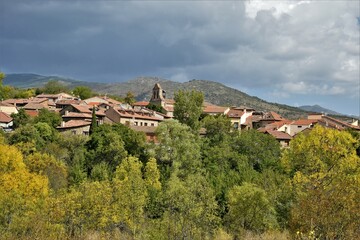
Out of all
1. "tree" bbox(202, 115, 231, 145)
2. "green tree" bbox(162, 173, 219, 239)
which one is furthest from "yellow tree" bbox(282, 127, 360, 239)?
"tree" bbox(202, 115, 231, 145)

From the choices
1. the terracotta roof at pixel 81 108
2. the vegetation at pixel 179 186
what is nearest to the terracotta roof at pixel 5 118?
the terracotta roof at pixel 81 108

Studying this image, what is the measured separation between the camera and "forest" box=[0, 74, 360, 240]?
2265cm

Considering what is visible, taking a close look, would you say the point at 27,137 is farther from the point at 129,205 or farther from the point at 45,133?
the point at 129,205

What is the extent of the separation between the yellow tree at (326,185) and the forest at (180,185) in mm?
76

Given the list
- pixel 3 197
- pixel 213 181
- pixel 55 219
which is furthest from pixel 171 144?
pixel 55 219

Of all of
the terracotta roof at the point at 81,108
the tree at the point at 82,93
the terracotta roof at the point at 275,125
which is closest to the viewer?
the terracotta roof at the point at 81,108

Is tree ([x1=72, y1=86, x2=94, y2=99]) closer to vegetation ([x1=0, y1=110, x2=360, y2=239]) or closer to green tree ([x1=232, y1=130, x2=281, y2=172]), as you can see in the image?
vegetation ([x1=0, y1=110, x2=360, y2=239])

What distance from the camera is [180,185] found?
129ft

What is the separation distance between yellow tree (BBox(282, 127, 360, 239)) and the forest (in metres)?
0.08

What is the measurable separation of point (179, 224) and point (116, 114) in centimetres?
4949

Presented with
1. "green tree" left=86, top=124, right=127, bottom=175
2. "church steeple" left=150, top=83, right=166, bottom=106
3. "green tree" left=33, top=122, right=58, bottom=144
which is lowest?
"green tree" left=86, top=124, right=127, bottom=175

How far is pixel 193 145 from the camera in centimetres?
5331

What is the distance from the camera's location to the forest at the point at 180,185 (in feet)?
74.3

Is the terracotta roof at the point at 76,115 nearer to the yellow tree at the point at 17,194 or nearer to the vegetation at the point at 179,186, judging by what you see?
the vegetation at the point at 179,186
